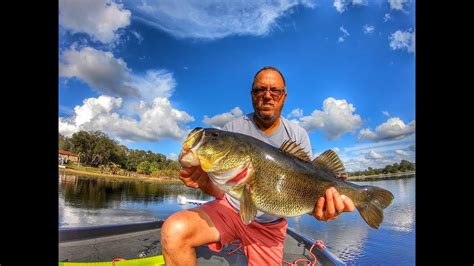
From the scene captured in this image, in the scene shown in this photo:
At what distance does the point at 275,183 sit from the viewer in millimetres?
2537

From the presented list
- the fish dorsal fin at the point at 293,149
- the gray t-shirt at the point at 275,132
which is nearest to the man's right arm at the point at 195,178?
the fish dorsal fin at the point at 293,149

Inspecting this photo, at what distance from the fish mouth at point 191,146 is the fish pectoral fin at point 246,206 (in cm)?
41

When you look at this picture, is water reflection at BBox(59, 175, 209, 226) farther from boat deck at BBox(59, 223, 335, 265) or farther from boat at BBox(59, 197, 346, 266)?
boat deck at BBox(59, 223, 335, 265)

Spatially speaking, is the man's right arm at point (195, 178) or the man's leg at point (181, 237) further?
the man's leg at point (181, 237)

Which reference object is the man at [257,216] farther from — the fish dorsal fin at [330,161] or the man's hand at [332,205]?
the fish dorsal fin at [330,161]

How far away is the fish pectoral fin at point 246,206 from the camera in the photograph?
2420 mm

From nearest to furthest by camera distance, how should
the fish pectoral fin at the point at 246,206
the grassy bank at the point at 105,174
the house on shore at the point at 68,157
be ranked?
the fish pectoral fin at the point at 246,206 → the grassy bank at the point at 105,174 → the house on shore at the point at 68,157

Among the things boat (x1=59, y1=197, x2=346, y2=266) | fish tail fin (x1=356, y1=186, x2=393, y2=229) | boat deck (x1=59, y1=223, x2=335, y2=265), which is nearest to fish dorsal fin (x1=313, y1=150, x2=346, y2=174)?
fish tail fin (x1=356, y1=186, x2=393, y2=229)

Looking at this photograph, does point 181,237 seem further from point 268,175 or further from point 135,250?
point 135,250

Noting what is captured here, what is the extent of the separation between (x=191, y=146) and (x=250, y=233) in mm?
1305
